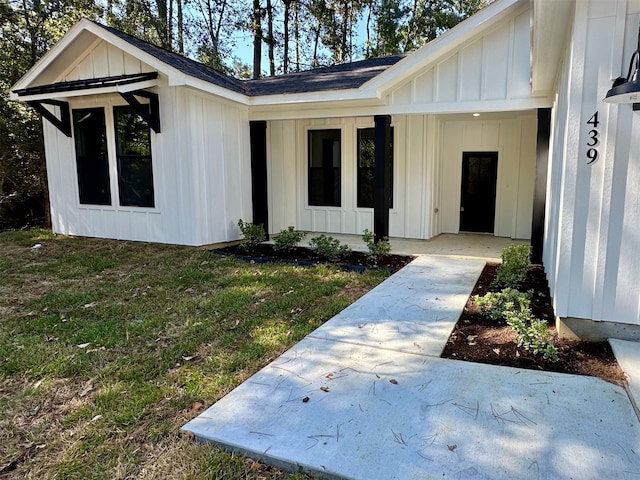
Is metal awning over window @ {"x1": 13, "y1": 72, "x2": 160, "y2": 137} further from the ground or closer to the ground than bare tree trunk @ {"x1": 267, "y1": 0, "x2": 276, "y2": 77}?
closer to the ground

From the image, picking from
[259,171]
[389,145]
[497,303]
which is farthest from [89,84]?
[497,303]

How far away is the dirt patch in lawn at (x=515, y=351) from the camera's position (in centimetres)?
330

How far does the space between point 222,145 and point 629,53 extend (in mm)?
6707

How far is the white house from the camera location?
3430 mm

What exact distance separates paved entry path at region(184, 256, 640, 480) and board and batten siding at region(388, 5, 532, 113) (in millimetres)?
4513

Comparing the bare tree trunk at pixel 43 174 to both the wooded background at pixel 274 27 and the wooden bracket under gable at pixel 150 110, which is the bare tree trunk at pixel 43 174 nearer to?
the wooded background at pixel 274 27

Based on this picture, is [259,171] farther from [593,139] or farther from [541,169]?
[593,139]

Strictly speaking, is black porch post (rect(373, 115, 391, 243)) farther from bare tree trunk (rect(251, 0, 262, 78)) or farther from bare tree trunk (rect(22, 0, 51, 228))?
bare tree trunk (rect(251, 0, 262, 78))

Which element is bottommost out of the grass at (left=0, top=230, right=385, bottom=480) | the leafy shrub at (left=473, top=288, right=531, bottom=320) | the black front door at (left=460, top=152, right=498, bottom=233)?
the grass at (left=0, top=230, right=385, bottom=480)

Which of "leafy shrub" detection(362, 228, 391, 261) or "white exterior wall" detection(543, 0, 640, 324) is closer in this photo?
"white exterior wall" detection(543, 0, 640, 324)

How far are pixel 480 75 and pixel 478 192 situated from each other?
3885 millimetres

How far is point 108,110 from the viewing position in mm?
8547

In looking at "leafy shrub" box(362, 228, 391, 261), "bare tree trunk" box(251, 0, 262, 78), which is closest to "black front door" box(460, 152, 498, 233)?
"leafy shrub" box(362, 228, 391, 261)

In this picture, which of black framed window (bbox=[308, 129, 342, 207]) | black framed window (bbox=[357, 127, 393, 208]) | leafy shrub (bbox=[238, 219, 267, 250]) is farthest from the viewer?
black framed window (bbox=[308, 129, 342, 207])
